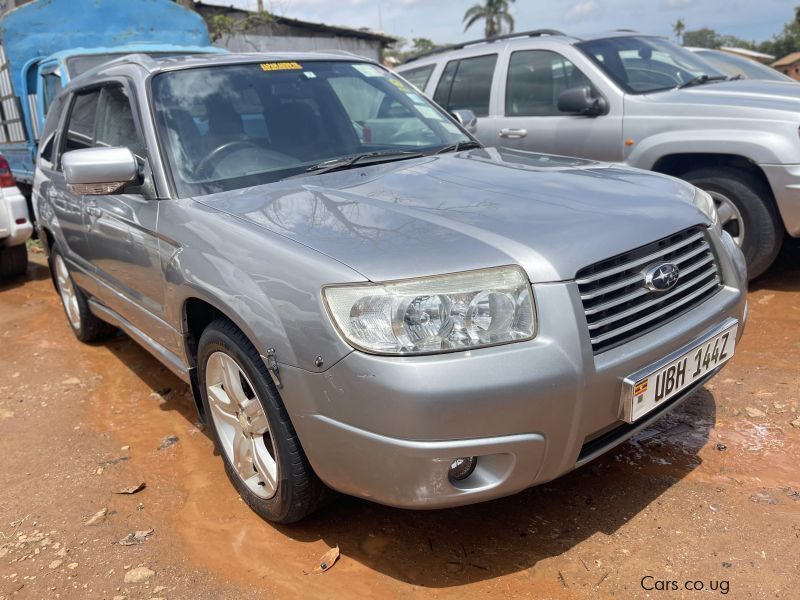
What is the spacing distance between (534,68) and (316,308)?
14.1ft

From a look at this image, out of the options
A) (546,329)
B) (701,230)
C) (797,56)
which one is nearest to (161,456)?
(546,329)

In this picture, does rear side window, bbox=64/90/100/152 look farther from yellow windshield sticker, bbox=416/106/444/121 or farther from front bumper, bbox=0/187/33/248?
front bumper, bbox=0/187/33/248

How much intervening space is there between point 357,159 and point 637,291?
146 cm

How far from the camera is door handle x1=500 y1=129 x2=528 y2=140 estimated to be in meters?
5.58

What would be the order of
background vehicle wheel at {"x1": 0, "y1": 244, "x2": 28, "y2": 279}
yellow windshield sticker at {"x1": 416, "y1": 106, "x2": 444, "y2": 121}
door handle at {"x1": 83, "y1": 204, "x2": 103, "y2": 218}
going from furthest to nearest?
background vehicle wheel at {"x1": 0, "y1": 244, "x2": 28, "y2": 279} → yellow windshield sticker at {"x1": 416, "y1": 106, "x2": 444, "y2": 121} → door handle at {"x1": 83, "y1": 204, "x2": 103, "y2": 218}

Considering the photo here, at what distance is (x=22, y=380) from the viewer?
171 inches

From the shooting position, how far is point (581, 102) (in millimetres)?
5023

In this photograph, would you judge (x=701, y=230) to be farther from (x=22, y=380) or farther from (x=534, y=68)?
(x=22, y=380)

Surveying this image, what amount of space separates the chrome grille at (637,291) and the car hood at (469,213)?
5cm

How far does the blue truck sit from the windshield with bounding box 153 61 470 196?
13.8 feet

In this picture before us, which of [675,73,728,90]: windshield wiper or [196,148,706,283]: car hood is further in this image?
[675,73,728,90]: windshield wiper

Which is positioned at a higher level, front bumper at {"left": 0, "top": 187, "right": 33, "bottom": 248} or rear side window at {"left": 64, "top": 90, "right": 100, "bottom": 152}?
rear side window at {"left": 64, "top": 90, "right": 100, "bottom": 152}

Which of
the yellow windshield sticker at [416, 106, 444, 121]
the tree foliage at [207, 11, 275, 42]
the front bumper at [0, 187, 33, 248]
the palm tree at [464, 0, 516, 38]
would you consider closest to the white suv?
the yellow windshield sticker at [416, 106, 444, 121]

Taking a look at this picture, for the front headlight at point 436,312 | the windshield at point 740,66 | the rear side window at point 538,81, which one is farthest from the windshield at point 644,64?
the front headlight at point 436,312
